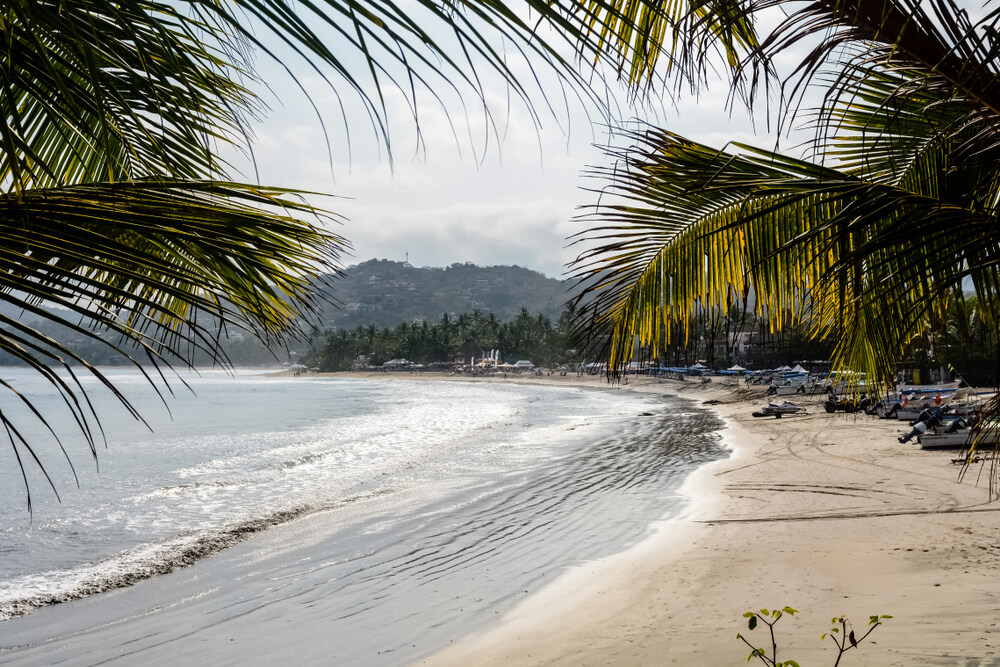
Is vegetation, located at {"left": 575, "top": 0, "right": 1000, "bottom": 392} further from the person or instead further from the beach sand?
the person

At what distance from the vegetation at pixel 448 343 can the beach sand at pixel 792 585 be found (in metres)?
92.4

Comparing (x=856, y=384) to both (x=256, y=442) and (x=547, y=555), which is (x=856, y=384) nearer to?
(x=547, y=555)

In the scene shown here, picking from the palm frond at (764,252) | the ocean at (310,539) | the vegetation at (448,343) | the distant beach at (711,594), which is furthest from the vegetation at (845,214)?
the vegetation at (448,343)

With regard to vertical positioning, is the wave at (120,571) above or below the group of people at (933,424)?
below

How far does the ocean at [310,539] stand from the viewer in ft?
23.6

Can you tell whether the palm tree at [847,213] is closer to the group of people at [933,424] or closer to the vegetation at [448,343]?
the group of people at [933,424]

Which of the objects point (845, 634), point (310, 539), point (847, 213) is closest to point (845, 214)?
point (847, 213)

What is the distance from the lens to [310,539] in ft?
36.9

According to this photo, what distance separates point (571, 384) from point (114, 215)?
8035 cm

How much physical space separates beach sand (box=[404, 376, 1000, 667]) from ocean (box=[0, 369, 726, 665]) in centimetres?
63

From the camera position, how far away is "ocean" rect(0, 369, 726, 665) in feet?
23.6

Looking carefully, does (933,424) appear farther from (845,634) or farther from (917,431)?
(845,634)

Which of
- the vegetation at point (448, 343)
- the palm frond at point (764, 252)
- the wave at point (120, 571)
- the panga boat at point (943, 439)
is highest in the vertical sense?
the vegetation at point (448, 343)

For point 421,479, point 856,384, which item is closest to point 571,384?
point 421,479
